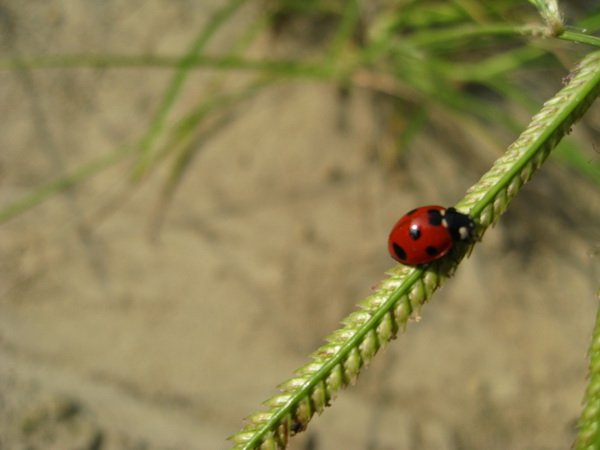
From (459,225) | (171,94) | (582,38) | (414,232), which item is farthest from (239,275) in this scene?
(582,38)

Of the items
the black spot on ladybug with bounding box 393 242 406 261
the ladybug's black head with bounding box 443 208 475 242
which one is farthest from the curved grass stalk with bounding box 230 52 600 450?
the black spot on ladybug with bounding box 393 242 406 261

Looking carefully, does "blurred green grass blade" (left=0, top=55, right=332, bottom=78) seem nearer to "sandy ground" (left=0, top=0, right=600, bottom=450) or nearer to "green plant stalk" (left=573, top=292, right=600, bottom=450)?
"sandy ground" (left=0, top=0, right=600, bottom=450)

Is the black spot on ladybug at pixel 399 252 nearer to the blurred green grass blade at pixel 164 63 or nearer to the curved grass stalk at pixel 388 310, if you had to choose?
the curved grass stalk at pixel 388 310

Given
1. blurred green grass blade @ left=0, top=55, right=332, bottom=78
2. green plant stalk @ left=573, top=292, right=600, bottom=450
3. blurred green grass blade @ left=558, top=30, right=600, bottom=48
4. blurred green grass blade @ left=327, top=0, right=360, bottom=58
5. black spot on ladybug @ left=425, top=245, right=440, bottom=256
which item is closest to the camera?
green plant stalk @ left=573, top=292, right=600, bottom=450

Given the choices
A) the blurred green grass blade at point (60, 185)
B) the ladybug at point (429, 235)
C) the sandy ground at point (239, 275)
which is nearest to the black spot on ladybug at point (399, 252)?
the ladybug at point (429, 235)

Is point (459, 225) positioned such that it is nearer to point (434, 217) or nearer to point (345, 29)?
point (434, 217)

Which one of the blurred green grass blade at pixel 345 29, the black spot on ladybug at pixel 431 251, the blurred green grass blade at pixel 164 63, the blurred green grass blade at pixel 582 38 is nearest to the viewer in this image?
the blurred green grass blade at pixel 582 38

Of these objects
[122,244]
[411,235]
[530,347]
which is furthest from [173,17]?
[530,347]
